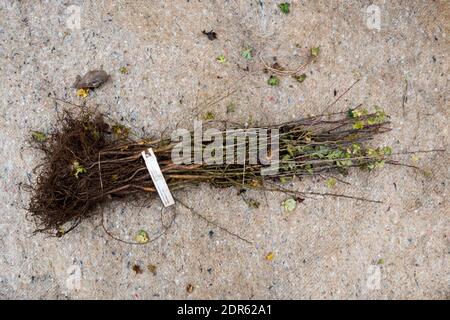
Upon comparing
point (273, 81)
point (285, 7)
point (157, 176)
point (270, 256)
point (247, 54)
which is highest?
point (285, 7)

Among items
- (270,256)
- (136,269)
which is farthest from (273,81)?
(136,269)

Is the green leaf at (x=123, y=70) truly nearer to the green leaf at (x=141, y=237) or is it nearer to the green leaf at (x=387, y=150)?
the green leaf at (x=141, y=237)

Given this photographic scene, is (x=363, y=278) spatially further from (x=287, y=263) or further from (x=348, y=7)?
(x=348, y=7)

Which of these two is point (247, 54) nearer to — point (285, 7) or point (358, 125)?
point (285, 7)

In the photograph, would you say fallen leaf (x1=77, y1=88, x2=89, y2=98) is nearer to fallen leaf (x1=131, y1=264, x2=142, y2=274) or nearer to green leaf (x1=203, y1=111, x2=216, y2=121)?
green leaf (x1=203, y1=111, x2=216, y2=121)

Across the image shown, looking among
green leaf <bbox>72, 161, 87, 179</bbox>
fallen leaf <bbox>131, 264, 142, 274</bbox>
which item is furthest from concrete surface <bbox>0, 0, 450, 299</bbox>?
green leaf <bbox>72, 161, 87, 179</bbox>

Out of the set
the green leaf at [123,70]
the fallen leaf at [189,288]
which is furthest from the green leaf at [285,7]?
the fallen leaf at [189,288]
